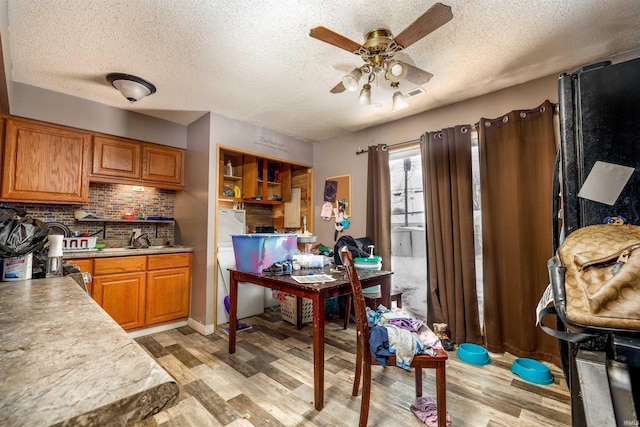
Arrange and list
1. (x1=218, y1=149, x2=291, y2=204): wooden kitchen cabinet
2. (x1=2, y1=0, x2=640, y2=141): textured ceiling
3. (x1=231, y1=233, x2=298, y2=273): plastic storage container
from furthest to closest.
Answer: (x1=218, y1=149, x2=291, y2=204): wooden kitchen cabinet, (x1=231, y1=233, x2=298, y2=273): plastic storage container, (x1=2, y1=0, x2=640, y2=141): textured ceiling

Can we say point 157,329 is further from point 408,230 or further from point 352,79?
point 352,79

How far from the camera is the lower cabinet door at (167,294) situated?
3.05 m

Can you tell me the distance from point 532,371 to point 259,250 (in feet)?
7.36

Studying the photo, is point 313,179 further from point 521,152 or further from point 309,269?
point 521,152

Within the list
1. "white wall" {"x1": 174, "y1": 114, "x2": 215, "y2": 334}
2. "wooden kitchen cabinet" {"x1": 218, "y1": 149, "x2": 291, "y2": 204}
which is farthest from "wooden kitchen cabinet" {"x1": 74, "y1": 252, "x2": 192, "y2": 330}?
"wooden kitchen cabinet" {"x1": 218, "y1": 149, "x2": 291, "y2": 204}

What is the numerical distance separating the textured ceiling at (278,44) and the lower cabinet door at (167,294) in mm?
1880

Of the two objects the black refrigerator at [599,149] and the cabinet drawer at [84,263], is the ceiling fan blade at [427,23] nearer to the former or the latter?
the black refrigerator at [599,149]

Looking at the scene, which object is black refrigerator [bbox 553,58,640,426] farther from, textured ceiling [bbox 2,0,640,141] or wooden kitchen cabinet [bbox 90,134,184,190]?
wooden kitchen cabinet [bbox 90,134,184,190]

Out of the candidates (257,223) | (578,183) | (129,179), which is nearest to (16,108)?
(129,179)

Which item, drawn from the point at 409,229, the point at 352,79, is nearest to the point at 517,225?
the point at 409,229

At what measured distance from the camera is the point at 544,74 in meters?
2.36

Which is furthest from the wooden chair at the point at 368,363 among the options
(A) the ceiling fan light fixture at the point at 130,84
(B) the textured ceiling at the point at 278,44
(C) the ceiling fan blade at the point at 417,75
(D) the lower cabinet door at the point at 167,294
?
(D) the lower cabinet door at the point at 167,294

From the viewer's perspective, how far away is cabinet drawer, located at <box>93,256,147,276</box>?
2734 millimetres

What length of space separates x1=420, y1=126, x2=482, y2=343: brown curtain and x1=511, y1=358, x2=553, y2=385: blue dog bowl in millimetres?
432
